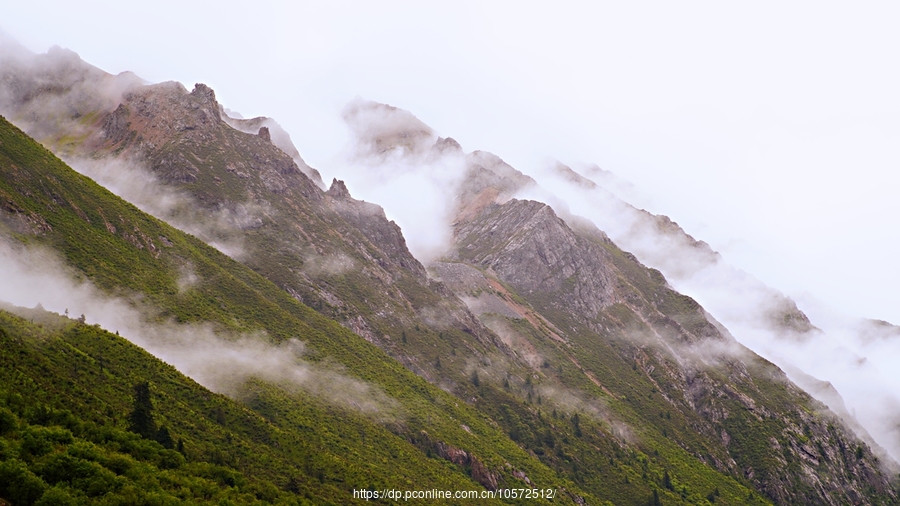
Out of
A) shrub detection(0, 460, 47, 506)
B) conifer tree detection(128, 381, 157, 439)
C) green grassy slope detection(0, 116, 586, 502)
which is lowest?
shrub detection(0, 460, 47, 506)

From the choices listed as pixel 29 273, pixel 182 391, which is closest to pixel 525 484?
pixel 182 391

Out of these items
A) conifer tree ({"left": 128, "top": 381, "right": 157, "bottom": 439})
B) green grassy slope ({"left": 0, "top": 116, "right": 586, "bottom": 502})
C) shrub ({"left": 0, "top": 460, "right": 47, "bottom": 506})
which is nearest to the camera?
shrub ({"left": 0, "top": 460, "right": 47, "bottom": 506})

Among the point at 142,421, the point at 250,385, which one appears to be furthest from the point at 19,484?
the point at 250,385

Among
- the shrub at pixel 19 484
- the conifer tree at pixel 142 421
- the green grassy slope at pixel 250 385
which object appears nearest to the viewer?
the shrub at pixel 19 484

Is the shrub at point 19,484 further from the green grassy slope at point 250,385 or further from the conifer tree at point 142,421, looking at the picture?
the conifer tree at point 142,421

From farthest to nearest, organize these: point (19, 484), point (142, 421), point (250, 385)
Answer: point (250, 385) < point (142, 421) < point (19, 484)

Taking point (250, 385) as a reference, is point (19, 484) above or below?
below

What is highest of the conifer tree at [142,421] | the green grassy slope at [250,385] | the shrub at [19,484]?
the green grassy slope at [250,385]

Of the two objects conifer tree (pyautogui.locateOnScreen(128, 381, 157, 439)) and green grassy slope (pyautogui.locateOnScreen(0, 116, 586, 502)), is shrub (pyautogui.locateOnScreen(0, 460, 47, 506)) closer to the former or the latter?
green grassy slope (pyautogui.locateOnScreen(0, 116, 586, 502))

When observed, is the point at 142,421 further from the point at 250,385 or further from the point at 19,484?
the point at 250,385

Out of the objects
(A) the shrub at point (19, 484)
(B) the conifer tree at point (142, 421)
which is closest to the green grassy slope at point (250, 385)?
(B) the conifer tree at point (142, 421)

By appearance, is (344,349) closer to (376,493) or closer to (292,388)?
(292,388)

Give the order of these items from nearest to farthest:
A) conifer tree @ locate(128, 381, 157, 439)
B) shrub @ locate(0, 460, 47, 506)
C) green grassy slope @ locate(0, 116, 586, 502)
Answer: shrub @ locate(0, 460, 47, 506) < conifer tree @ locate(128, 381, 157, 439) < green grassy slope @ locate(0, 116, 586, 502)

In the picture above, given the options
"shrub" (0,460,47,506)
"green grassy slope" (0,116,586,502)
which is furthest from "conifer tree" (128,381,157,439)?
"shrub" (0,460,47,506)
